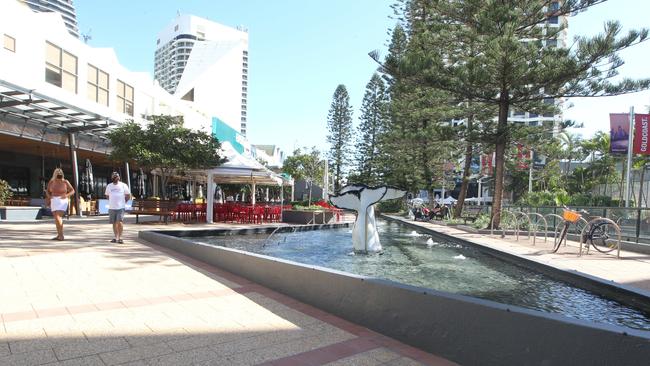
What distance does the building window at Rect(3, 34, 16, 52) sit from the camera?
15.0 metres

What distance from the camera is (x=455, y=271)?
751 centimetres

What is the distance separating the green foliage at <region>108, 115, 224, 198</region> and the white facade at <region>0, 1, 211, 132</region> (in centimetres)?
220

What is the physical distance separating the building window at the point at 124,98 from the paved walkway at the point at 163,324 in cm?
1901

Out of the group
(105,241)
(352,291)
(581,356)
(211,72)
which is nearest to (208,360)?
(352,291)

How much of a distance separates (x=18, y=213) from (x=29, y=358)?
45.3 feet

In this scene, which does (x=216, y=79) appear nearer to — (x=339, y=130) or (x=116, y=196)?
(x=339, y=130)

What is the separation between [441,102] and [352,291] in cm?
1601

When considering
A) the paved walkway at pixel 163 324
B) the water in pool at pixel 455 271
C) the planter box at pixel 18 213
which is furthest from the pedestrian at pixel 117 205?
the planter box at pixel 18 213

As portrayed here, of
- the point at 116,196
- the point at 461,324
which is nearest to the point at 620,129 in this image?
the point at 116,196

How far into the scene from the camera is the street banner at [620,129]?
18375mm

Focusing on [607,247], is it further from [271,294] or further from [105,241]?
[105,241]

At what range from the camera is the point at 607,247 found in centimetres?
1110

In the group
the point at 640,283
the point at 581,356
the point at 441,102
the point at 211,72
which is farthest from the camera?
the point at 211,72

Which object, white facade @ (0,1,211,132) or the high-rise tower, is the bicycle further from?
the high-rise tower
